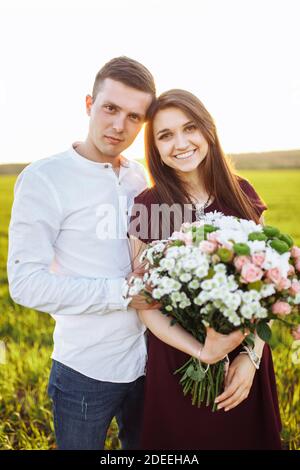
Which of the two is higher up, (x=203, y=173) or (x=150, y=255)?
(x=203, y=173)

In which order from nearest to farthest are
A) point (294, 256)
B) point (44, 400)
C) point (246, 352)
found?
1. point (294, 256)
2. point (246, 352)
3. point (44, 400)

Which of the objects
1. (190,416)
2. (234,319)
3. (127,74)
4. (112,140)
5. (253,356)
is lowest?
(190,416)

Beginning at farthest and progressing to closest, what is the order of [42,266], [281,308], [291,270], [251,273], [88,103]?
[88,103]
[42,266]
[291,270]
[281,308]
[251,273]

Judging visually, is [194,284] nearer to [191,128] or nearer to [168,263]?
[168,263]

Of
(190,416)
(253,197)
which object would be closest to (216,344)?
(190,416)

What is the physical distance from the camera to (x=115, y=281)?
8.53 ft

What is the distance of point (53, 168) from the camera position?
8.59 ft

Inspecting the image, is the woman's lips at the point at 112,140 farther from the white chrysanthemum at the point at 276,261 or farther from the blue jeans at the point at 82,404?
the blue jeans at the point at 82,404

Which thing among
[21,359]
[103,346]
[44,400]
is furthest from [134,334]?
[21,359]

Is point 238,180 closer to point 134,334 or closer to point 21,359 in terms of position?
point 134,334

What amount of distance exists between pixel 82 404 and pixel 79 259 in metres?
0.82

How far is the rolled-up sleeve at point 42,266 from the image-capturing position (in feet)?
8.14

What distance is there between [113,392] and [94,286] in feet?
2.24

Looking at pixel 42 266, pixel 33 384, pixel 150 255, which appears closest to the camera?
pixel 150 255
